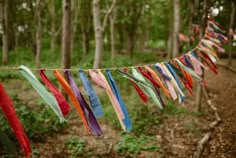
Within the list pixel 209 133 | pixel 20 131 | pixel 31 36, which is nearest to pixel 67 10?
pixel 209 133

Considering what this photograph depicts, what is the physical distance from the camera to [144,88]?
302 centimetres

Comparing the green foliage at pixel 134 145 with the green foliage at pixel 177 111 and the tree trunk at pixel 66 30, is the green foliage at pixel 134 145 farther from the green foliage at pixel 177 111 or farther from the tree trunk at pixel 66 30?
the tree trunk at pixel 66 30

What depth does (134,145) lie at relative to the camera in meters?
5.00

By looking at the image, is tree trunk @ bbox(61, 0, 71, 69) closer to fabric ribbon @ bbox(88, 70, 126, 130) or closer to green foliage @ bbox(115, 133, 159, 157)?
green foliage @ bbox(115, 133, 159, 157)

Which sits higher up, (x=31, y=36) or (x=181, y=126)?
(x=31, y=36)

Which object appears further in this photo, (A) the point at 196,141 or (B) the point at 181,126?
(B) the point at 181,126

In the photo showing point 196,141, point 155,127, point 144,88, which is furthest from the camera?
point 155,127

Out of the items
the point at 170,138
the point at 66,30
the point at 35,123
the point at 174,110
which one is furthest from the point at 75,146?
the point at 174,110

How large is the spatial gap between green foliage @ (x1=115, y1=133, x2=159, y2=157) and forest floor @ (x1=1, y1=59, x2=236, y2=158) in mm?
58

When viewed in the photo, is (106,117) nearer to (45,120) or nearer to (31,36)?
(45,120)

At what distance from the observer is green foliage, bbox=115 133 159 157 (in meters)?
4.87

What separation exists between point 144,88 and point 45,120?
11.0 feet

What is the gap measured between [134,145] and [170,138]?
38.9 inches

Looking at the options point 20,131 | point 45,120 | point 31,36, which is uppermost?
point 31,36
